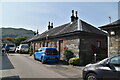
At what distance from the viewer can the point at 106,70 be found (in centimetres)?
574

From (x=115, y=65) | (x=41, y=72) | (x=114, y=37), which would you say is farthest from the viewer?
(x=114, y=37)

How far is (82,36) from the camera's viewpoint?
14.3 m

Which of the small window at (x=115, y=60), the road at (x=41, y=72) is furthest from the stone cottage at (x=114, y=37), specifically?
the small window at (x=115, y=60)

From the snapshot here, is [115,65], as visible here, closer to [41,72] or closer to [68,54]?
[41,72]

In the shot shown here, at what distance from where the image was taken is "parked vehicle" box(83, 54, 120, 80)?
5.50m

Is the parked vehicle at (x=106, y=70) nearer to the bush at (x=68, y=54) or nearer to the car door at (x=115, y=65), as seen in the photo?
the car door at (x=115, y=65)

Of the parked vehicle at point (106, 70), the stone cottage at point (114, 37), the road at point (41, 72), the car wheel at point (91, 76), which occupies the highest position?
the stone cottage at point (114, 37)

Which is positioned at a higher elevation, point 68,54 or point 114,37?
point 114,37

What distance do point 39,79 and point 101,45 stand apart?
10.4 metres

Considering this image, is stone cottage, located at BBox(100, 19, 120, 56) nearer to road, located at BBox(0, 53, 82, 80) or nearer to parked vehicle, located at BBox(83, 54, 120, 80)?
road, located at BBox(0, 53, 82, 80)

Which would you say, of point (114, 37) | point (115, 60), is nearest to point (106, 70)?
point (115, 60)

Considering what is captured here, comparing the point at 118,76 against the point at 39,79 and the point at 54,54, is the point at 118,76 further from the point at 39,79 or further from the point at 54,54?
the point at 54,54

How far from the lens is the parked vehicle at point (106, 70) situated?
5496 millimetres

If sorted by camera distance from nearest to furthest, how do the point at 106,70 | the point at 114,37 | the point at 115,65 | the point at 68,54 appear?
1. the point at 115,65
2. the point at 106,70
3. the point at 114,37
4. the point at 68,54
